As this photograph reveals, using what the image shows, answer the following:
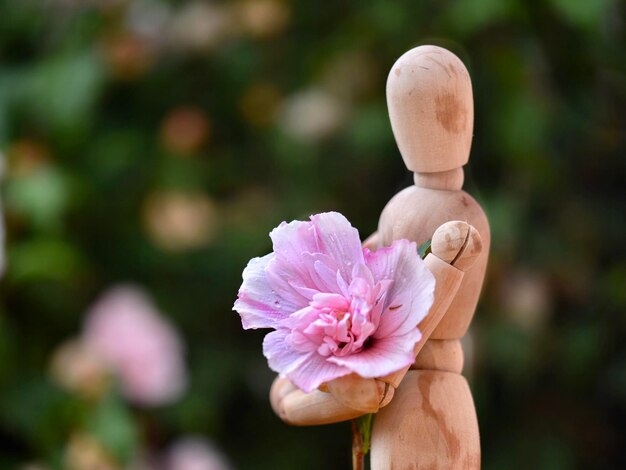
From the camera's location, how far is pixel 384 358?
26 cm

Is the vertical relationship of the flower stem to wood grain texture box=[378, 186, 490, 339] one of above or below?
below

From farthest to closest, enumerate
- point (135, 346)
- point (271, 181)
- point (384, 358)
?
1. point (271, 181)
2. point (135, 346)
3. point (384, 358)

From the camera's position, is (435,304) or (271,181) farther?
(271,181)

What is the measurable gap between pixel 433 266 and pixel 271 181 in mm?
607

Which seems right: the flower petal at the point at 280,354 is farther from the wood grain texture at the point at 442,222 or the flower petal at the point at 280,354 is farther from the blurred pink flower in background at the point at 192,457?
the blurred pink flower in background at the point at 192,457

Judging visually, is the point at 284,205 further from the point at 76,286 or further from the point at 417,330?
the point at 417,330

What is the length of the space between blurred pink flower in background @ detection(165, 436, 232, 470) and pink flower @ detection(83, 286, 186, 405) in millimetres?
51

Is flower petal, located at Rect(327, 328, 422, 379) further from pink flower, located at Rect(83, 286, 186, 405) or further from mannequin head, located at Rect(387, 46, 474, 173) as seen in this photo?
pink flower, located at Rect(83, 286, 186, 405)

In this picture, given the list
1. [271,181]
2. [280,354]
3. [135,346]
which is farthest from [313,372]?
[271,181]

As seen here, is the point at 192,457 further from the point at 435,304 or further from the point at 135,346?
the point at 435,304

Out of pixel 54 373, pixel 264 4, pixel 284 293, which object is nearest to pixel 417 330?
pixel 284 293

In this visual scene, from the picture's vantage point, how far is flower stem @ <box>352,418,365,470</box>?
0.30 m

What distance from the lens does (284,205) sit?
2.78 feet

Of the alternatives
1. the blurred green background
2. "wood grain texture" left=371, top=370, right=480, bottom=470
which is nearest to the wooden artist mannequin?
"wood grain texture" left=371, top=370, right=480, bottom=470
